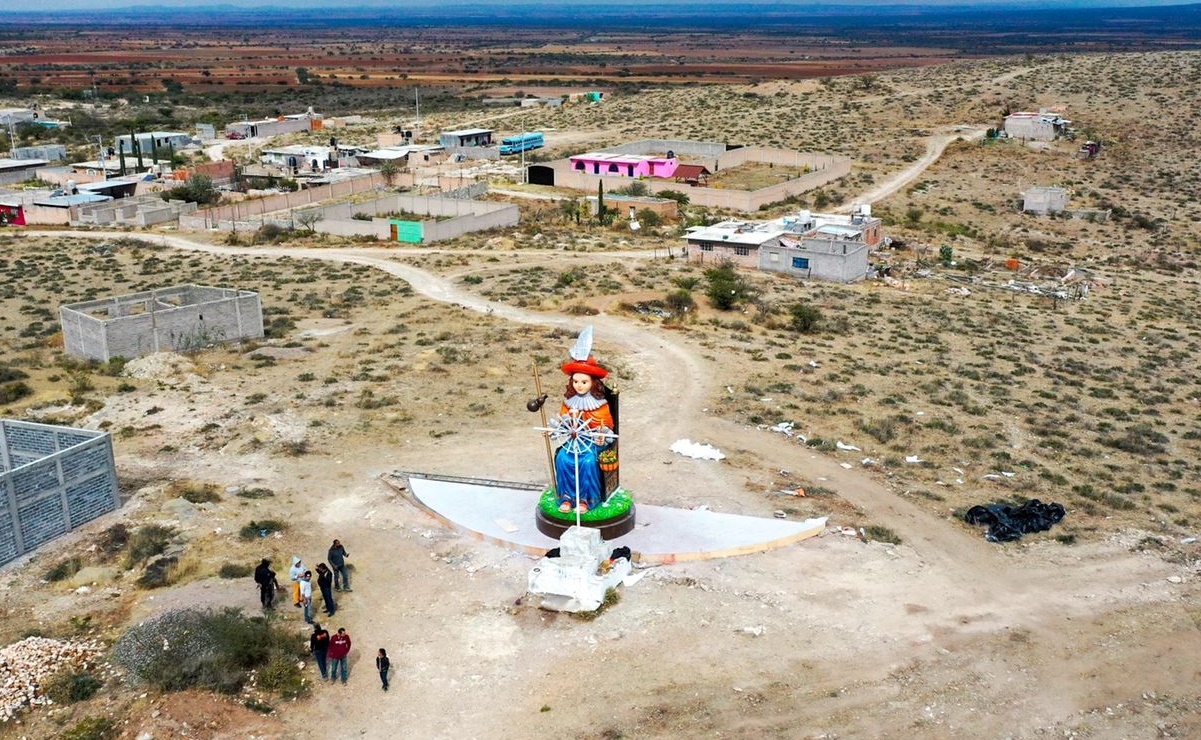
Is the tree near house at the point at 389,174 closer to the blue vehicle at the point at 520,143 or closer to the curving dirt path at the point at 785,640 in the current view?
the blue vehicle at the point at 520,143

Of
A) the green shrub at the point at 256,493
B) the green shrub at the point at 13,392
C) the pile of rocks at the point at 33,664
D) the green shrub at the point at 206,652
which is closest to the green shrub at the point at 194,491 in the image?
the green shrub at the point at 256,493

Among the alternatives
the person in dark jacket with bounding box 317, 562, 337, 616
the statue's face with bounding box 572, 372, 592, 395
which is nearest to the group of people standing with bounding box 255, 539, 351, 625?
the person in dark jacket with bounding box 317, 562, 337, 616

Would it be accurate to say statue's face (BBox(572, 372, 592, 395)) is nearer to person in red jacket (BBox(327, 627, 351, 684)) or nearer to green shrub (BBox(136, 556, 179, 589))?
person in red jacket (BBox(327, 627, 351, 684))

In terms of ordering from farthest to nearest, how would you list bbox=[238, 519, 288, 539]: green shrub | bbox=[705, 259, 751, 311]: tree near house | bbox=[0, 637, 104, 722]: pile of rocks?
bbox=[705, 259, 751, 311]: tree near house → bbox=[238, 519, 288, 539]: green shrub → bbox=[0, 637, 104, 722]: pile of rocks

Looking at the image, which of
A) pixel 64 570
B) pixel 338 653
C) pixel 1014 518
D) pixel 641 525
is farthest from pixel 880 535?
pixel 64 570

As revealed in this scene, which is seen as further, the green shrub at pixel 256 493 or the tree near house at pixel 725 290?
the tree near house at pixel 725 290

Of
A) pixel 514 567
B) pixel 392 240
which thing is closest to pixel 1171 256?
pixel 392 240
